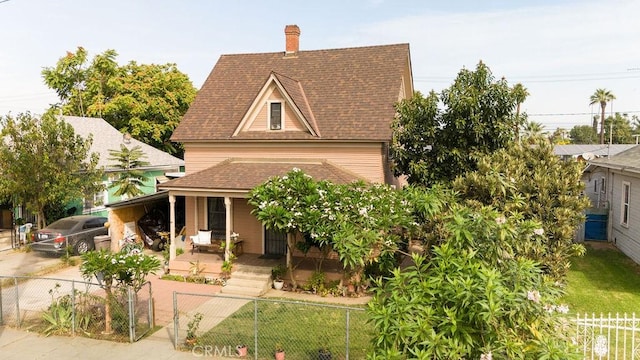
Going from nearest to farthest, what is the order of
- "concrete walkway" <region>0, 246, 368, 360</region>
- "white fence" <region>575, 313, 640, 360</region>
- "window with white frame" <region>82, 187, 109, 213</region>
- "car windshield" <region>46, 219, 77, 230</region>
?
"white fence" <region>575, 313, 640, 360</region>, "concrete walkway" <region>0, 246, 368, 360</region>, "car windshield" <region>46, 219, 77, 230</region>, "window with white frame" <region>82, 187, 109, 213</region>

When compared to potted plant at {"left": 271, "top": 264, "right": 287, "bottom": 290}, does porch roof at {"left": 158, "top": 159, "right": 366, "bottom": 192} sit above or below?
above

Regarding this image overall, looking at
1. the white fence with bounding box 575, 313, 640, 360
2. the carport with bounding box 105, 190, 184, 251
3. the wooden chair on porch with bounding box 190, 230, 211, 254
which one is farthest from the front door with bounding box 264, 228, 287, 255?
the white fence with bounding box 575, 313, 640, 360

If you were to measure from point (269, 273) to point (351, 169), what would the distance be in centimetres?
579

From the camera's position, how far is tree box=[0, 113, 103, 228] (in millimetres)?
21016

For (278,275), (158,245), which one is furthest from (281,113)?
(158,245)

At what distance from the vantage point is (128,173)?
2630 centimetres

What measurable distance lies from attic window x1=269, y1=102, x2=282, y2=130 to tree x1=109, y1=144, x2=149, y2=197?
10.1 meters

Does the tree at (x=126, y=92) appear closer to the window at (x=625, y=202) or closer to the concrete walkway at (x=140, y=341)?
the concrete walkway at (x=140, y=341)

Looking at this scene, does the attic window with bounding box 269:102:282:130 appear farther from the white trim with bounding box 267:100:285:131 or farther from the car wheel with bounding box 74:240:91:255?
the car wheel with bounding box 74:240:91:255

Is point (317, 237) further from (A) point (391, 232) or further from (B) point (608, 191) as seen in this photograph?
(B) point (608, 191)

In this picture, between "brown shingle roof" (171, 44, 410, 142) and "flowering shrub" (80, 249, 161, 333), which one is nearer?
"flowering shrub" (80, 249, 161, 333)

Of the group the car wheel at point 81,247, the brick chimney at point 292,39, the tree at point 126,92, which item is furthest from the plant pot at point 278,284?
the tree at point 126,92

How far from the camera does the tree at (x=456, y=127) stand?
55.7 ft

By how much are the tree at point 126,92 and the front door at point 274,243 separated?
89.4ft
